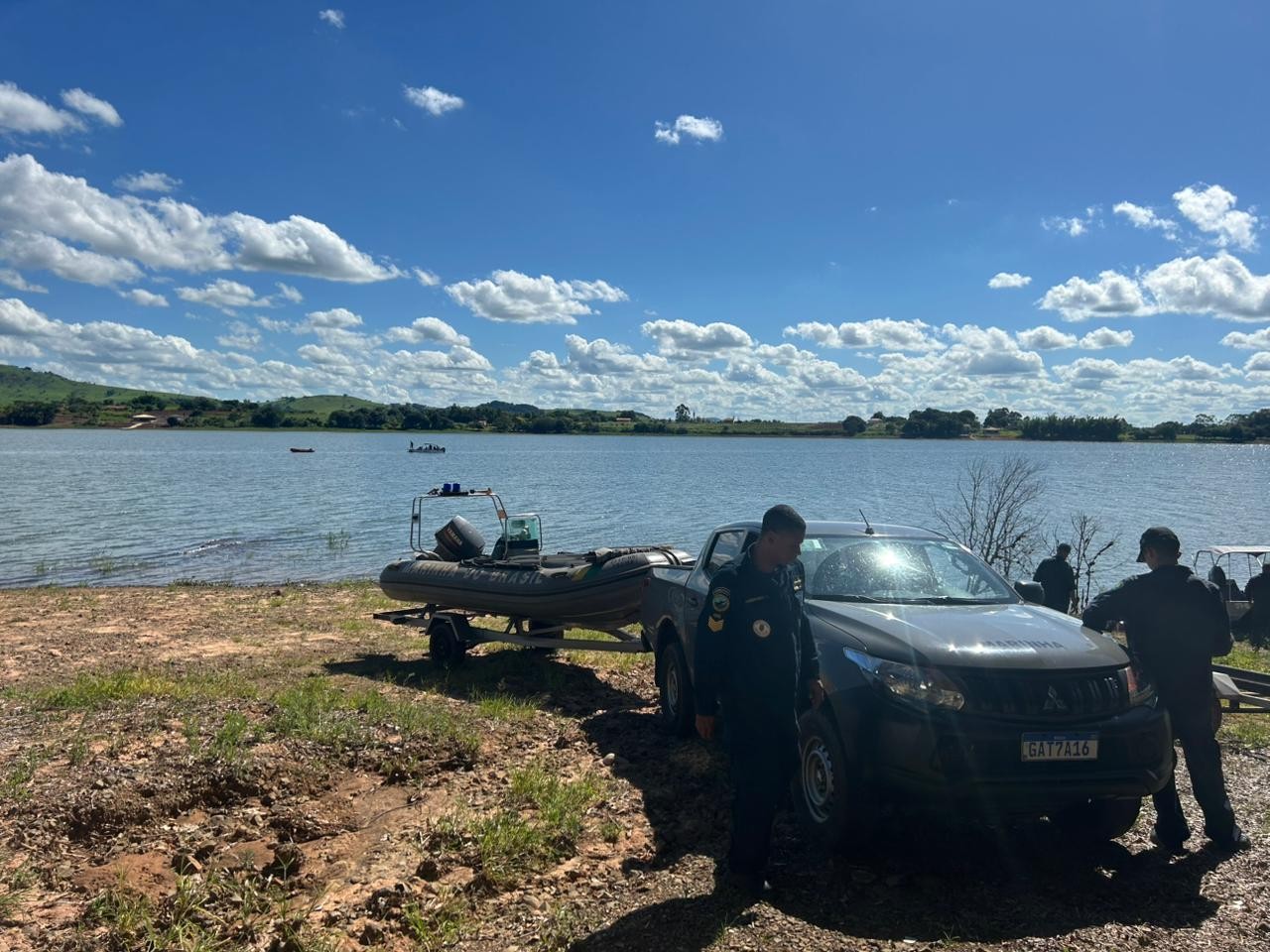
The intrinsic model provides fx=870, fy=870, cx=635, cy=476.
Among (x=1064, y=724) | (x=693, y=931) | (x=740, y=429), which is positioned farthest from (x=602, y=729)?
(x=740, y=429)

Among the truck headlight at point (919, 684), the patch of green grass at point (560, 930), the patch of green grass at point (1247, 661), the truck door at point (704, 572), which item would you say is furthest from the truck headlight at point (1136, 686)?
the patch of green grass at point (1247, 661)

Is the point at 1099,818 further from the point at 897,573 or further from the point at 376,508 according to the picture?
the point at 376,508

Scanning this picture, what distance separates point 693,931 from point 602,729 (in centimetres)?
358

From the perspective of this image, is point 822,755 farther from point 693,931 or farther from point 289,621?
point 289,621

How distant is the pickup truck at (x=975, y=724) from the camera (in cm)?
Result: 443

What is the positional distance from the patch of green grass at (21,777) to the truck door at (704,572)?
14.7 feet

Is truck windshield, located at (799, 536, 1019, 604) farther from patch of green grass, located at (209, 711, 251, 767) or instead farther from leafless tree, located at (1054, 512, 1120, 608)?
leafless tree, located at (1054, 512, 1120, 608)

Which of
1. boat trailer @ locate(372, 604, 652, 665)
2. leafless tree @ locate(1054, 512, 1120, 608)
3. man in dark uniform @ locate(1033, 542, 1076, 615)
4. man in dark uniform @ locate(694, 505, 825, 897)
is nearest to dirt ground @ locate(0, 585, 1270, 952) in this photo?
man in dark uniform @ locate(694, 505, 825, 897)

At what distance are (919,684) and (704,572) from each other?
2940mm

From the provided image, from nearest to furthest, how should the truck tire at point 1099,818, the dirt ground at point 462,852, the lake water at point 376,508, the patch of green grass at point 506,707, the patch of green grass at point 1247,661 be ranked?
the dirt ground at point 462,852
the truck tire at point 1099,818
the patch of green grass at point 506,707
the patch of green grass at point 1247,661
the lake water at point 376,508

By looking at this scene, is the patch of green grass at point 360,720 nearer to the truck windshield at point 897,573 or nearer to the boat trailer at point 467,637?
the boat trailer at point 467,637

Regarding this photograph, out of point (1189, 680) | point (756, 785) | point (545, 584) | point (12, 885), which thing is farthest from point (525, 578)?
point (1189, 680)

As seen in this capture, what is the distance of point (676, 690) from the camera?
7316 mm

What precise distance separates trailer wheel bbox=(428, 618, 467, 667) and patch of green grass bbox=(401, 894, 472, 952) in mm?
5889
